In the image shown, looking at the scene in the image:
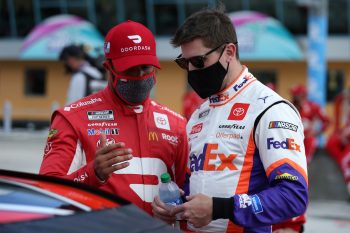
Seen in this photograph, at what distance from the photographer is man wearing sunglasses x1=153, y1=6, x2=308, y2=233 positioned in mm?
3008

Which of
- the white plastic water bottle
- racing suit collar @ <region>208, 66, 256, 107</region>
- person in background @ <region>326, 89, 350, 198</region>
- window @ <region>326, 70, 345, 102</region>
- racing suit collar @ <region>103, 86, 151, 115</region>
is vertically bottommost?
window @ <region>326, 70, 345, 102</region>

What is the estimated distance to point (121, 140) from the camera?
3.47 metres

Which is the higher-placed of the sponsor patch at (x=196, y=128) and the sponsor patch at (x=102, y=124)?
the sponsor patch at (x=102, y=124)

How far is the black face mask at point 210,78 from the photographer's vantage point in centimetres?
330

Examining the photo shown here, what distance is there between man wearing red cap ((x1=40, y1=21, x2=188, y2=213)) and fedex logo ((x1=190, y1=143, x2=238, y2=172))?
299 millimetres

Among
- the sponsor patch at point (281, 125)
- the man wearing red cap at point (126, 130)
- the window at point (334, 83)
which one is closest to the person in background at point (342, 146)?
the man wearing red cap at point (126, 130)

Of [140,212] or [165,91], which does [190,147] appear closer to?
[140,212]

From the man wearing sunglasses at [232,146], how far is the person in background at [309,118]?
830cm

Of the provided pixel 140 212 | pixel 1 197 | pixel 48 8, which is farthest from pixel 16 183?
pixel 48 8

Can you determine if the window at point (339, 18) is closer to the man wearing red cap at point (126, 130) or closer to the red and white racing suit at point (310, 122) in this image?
the red and white racing suit at point (310, 122)

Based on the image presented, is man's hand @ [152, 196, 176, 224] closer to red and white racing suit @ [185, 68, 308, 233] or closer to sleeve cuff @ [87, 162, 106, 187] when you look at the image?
red and white racing suit @ [185, 68, 308, 233]

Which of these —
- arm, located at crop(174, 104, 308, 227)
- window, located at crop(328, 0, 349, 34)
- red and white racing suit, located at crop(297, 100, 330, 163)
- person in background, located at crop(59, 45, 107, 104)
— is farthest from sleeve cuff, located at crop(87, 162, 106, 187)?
window, located at crop(328, 0, 349, 34)

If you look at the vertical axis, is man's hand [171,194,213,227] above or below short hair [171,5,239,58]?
below

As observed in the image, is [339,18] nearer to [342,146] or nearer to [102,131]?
[342,146]
